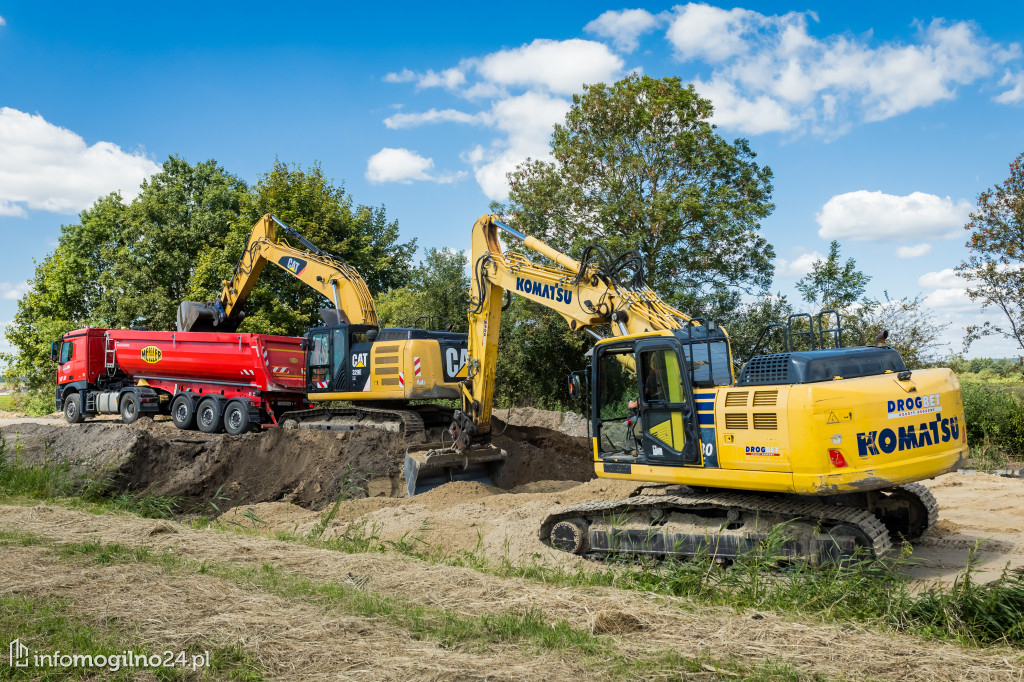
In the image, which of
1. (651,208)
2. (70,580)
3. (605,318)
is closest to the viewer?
(70,580)

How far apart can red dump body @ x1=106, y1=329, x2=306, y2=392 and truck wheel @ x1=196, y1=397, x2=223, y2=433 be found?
0.54 m

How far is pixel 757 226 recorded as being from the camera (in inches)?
778

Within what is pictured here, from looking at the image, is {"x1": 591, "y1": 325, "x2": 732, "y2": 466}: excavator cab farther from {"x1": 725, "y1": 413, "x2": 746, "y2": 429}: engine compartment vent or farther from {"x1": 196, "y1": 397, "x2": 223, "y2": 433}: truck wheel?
{"x1": 196, "y1": 397, "x2": 223, "y2": 433}: truck wheel

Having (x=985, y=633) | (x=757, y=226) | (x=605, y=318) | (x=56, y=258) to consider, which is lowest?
(x=985, y=633)

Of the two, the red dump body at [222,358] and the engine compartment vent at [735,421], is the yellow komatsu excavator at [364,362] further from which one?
the engine compartment vent at [735,421]

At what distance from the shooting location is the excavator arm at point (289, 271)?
16.0m

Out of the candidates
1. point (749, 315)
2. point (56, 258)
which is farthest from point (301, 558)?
point (56, 258)

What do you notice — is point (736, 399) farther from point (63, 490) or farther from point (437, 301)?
point (437, 301)

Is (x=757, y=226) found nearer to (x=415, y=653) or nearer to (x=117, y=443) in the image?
(x=117, y=443)

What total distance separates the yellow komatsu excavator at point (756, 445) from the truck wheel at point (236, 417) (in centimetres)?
1096

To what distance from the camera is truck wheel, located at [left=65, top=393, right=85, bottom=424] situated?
72.3ft

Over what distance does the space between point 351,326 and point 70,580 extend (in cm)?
1001

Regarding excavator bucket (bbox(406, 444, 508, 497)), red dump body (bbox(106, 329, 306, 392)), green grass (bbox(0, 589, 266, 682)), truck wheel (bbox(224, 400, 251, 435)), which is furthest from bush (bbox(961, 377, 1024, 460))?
green grass (bbox(0, 589, 266, 682))

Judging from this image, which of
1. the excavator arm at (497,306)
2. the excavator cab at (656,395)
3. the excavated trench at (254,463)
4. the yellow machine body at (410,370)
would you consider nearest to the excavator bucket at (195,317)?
the excavated trench at (254,463)
